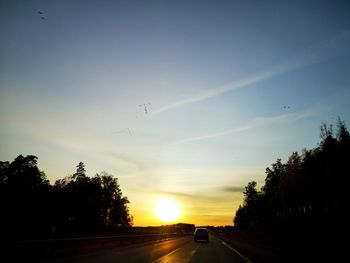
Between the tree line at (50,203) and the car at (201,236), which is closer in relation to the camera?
the car at (201,236)

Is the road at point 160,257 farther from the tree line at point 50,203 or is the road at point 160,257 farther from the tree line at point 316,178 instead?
the tree line at point 50,203

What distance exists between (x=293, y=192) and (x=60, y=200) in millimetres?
68010

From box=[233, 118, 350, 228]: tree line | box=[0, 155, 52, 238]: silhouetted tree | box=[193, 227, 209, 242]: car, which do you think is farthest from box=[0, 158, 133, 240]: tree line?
box=[233, 118, 350, 228]: tree line

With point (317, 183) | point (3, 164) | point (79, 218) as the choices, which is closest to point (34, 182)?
point (3, 164)

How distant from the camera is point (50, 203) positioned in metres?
93.5

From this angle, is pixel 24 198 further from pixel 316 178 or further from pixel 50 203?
pixel 316 178

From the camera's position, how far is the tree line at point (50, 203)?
76.4 meters

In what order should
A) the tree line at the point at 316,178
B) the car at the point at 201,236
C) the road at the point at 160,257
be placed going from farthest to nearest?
1. the tree line at the point at 316,178
2. the car at the point at 201,236
3. the road at the point at 160,257

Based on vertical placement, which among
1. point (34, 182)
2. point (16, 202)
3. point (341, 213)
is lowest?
point (341, 213)

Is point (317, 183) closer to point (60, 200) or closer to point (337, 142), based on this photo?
point (337, 142)

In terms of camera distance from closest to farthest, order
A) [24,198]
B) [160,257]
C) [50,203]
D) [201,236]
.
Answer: [160,257] < [201,236] < [24,198] < [50,203]

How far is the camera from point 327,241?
18.4 meters

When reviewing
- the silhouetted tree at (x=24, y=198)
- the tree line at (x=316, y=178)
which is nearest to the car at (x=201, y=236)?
the tree line at (x=316, y=178)

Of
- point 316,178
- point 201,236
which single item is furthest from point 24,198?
point 316,178
